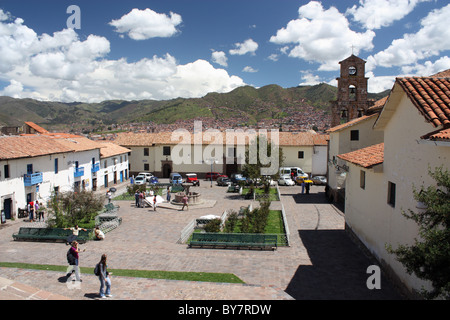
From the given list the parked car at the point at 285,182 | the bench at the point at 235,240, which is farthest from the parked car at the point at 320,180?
the bench at the point at 235,240

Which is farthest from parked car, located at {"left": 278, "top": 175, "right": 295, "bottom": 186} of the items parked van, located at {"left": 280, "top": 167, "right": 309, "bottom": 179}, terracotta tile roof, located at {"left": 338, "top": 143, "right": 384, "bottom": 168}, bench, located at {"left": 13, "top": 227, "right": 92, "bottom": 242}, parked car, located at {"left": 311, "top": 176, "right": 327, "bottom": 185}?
bench, located at {"left": 13, "top": 227, "right": 92, "bottom": 242}

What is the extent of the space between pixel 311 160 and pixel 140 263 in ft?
111

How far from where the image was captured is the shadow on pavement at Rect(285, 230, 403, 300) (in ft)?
32.4

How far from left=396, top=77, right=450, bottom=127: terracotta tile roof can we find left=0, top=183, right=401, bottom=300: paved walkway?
5.17 meters

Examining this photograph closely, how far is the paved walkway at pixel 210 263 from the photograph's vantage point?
9.38 meters

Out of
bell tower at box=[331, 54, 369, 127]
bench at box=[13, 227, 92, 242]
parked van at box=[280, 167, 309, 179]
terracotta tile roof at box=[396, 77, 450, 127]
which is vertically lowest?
bench at box=[13, 227, 92, 242]

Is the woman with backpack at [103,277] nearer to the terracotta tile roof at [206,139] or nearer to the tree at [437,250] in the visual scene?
the tree at [437,250]

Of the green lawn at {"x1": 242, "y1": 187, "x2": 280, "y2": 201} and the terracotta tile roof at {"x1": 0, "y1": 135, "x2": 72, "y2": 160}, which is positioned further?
the green lawn at {"x1": 242, "y1": 187, "x2": 280, "y2": 201}

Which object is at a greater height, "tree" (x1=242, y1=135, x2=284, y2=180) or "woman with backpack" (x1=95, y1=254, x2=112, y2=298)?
"tree" (x1=242, y1=135, x2=284, y2=180)

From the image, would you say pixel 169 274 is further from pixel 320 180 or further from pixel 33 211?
pixel 320 180

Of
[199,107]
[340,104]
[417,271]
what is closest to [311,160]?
[340,104]

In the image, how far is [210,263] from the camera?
1273 centimetres

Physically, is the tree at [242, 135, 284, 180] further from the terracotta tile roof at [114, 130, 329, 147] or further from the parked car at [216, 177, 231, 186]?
the terracotta tile roof at [114, 130, 329, 147]

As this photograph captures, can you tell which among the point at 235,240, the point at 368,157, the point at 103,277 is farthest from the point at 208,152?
the point at 103,277
